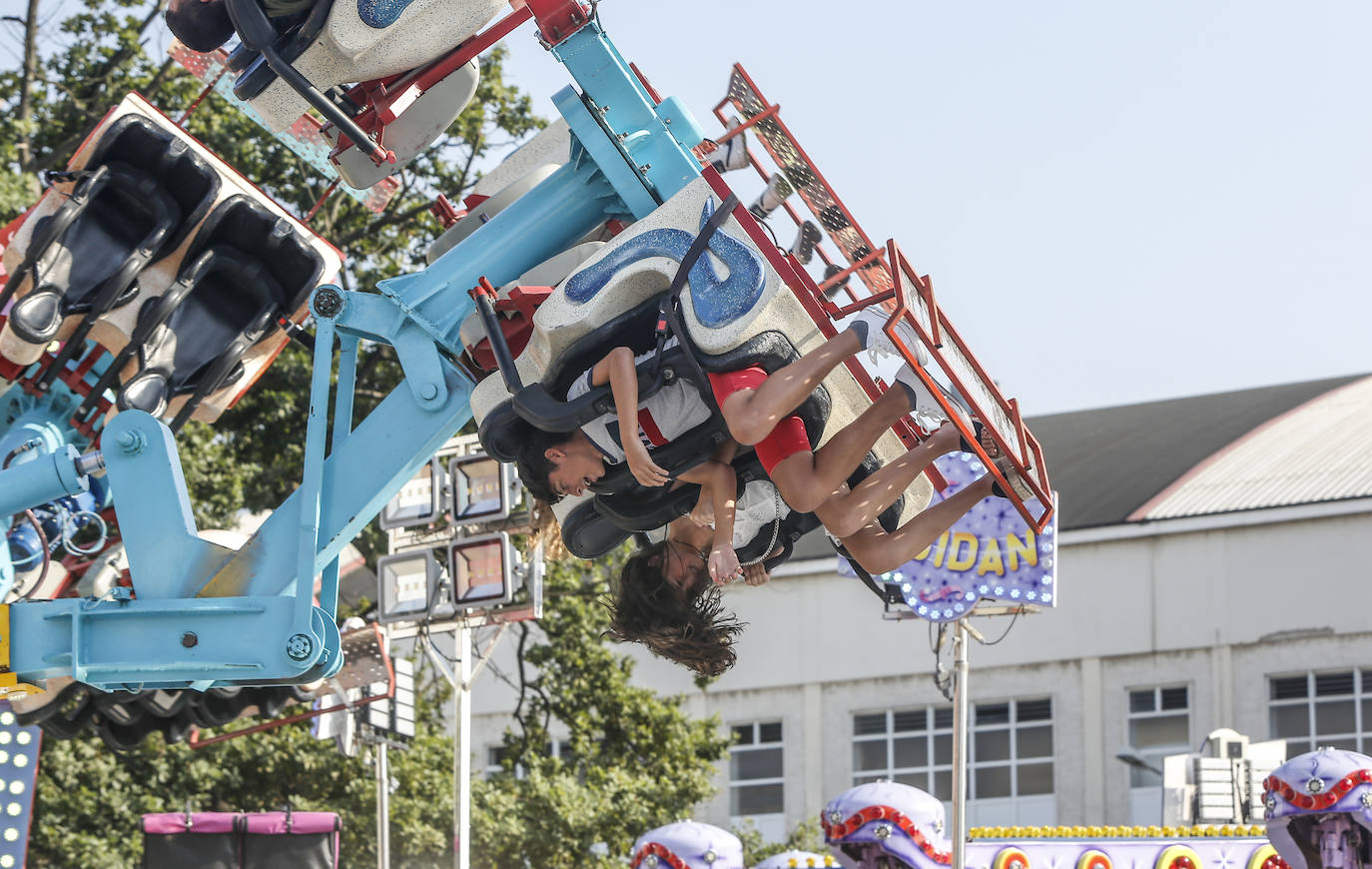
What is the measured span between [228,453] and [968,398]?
14.4 metres

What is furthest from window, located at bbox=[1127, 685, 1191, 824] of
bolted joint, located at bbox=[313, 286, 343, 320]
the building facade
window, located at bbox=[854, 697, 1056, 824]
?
bolted joint, located at bbox=[313, 286, 343, 320]

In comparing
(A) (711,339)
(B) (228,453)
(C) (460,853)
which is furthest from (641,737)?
(A) (711,339)

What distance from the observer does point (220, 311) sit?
8.01m

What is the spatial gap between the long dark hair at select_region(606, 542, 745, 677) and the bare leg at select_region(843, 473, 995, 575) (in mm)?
554

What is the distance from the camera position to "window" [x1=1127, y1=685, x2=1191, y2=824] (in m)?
26.6

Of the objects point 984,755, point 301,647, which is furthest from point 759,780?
point 301,647

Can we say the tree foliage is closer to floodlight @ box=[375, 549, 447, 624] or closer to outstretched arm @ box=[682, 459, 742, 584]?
floodlight @ box=[375, 549, 447, 624]

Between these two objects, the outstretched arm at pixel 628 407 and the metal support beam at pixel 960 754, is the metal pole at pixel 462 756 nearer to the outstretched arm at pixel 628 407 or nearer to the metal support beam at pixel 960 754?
the metal support beam at pixel 960 754

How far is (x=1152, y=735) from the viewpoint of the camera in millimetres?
27156

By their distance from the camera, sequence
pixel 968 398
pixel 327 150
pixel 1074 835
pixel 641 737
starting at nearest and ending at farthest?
pixel 968 398 → pixel 327 150 → pixel 1074 835 → pixel 641 737

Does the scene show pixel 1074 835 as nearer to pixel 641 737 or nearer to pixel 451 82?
pixel 641 737

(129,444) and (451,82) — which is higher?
(451,82)

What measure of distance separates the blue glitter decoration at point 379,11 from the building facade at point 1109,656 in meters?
21.7

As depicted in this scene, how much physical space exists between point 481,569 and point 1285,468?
17291 millimetres
